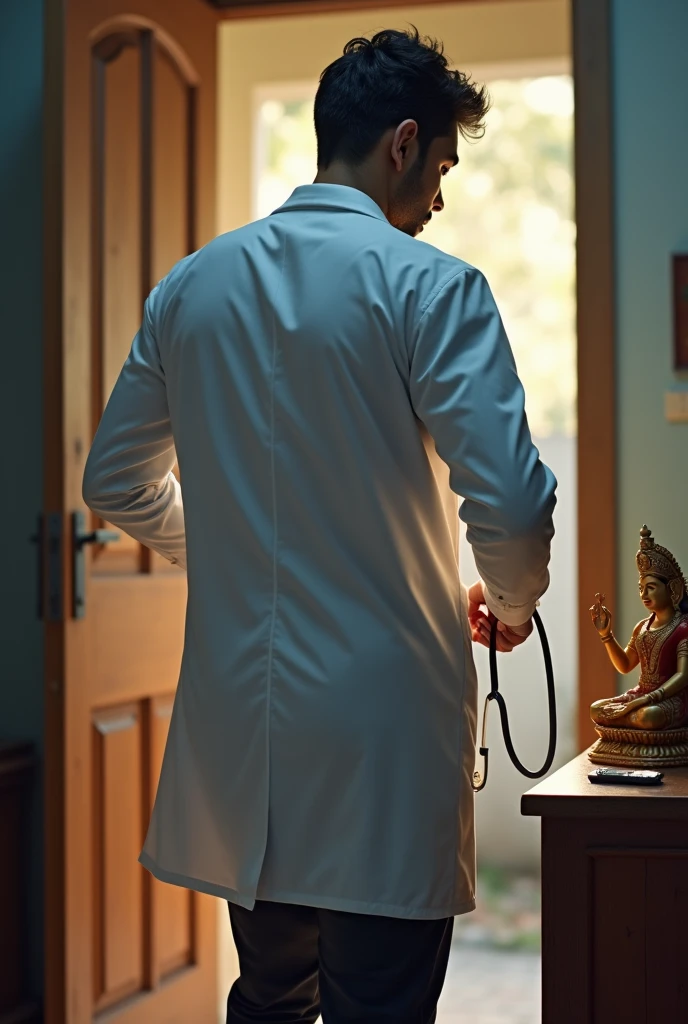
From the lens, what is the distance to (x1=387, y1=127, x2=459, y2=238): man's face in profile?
59.3 inches

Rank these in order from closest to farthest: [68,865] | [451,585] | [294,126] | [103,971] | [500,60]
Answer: [451,585] → [68,865] → [103,971] → [500,60] → [294,126]

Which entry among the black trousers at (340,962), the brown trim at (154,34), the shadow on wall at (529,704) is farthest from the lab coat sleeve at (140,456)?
the shadow on wall at (529,704)

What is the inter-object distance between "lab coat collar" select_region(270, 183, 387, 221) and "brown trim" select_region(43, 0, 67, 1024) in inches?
43.8

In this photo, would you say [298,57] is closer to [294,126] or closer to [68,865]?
[294,126]

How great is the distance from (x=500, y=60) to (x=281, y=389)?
10.6ft

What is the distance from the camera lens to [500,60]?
13.9 feet

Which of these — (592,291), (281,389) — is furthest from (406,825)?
(592,291)

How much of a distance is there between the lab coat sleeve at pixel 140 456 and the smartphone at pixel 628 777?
66 cm

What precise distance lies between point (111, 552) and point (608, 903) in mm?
1479

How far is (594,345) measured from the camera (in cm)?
244

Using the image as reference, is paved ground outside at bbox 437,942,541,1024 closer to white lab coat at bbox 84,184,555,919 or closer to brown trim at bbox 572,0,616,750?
brown trim at bbox 572,0,616,750

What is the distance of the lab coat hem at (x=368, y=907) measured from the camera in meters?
1.32

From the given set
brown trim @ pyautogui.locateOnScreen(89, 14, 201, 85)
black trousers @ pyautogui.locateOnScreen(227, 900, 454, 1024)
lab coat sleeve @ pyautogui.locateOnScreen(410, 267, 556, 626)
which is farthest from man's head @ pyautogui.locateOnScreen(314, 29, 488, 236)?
brown trim @ pyautogui.locateOnScreen(89, 14, 201, 85)

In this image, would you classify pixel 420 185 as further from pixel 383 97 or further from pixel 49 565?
pixel 49 565
